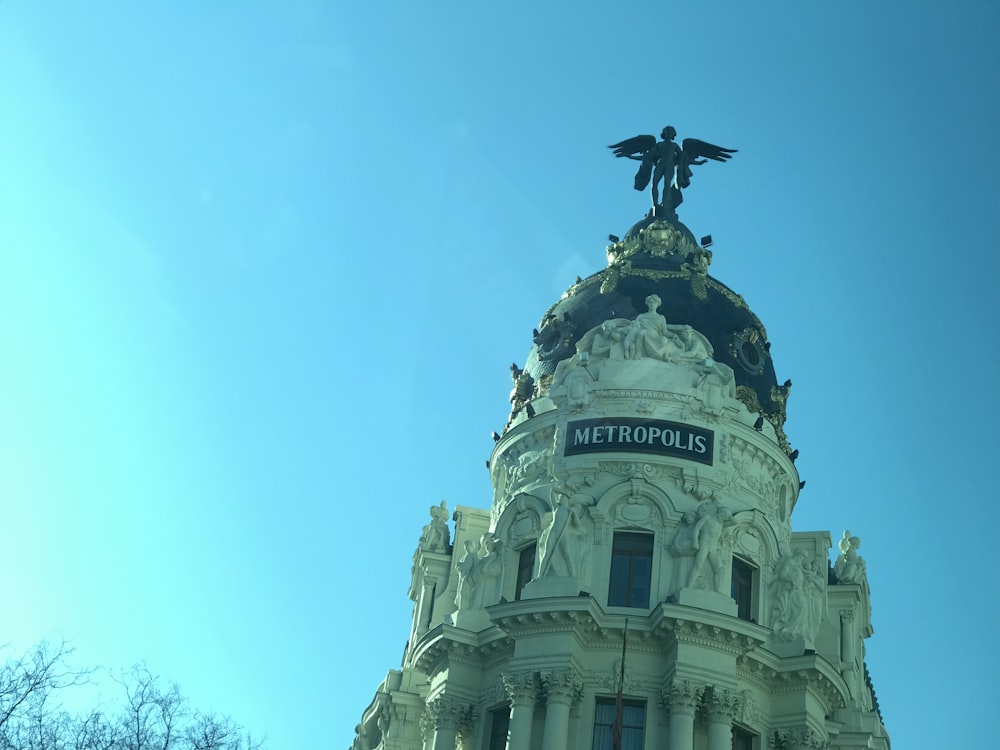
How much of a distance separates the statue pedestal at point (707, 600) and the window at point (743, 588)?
221 cm

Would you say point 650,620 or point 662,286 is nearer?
point 650,620

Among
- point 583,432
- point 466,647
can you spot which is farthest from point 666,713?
point 583,432

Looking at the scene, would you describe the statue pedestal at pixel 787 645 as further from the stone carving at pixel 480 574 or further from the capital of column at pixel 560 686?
the stone carving at pixel 480 574

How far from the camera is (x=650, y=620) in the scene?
39.2 metres

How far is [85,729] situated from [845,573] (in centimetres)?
2647

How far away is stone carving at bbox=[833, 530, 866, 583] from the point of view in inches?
1852

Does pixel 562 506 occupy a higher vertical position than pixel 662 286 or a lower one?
lower

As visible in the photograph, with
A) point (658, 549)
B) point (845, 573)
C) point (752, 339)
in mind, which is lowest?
point (658, 549)

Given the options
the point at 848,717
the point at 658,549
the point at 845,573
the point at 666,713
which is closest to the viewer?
the point at 666,713

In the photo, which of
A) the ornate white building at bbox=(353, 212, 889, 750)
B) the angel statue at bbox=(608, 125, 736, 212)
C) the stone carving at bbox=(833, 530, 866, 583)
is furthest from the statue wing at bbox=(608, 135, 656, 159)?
the stone carving at bbox=(833, 530, 866, 583)

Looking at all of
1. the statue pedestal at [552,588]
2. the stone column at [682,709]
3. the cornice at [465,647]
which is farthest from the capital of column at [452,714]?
the stone column at [682,709]

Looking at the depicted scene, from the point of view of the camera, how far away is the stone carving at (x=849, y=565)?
154 ft

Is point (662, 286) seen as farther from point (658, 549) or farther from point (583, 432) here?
point (658, 549)

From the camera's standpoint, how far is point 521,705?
3831 centimetres
